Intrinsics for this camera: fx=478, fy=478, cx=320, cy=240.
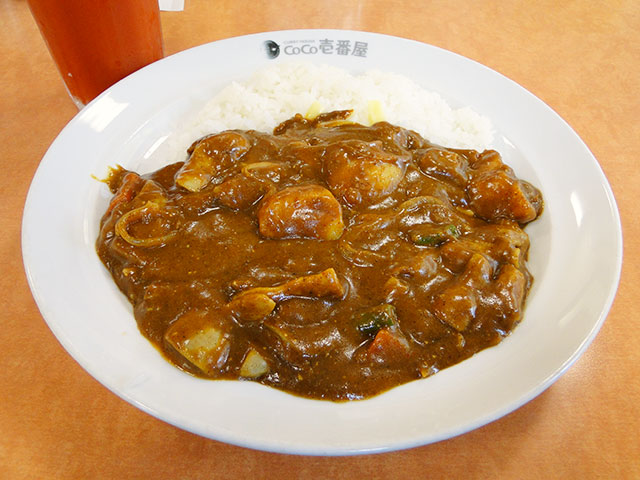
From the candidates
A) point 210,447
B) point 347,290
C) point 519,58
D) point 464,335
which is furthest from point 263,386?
point 519,58

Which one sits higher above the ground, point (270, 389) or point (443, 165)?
point (443, 165)

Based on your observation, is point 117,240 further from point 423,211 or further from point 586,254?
point 586,254

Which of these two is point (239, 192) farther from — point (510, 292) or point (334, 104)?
point (510, 292)

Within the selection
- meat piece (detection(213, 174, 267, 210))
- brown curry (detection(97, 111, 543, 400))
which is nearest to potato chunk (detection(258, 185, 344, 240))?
brown curry (detection(97, 111, 543, 400))

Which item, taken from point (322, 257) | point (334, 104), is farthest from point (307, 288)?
point (334, 104)

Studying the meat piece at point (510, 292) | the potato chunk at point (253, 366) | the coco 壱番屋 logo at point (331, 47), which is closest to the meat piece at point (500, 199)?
the meat piece at point (510, 292)
